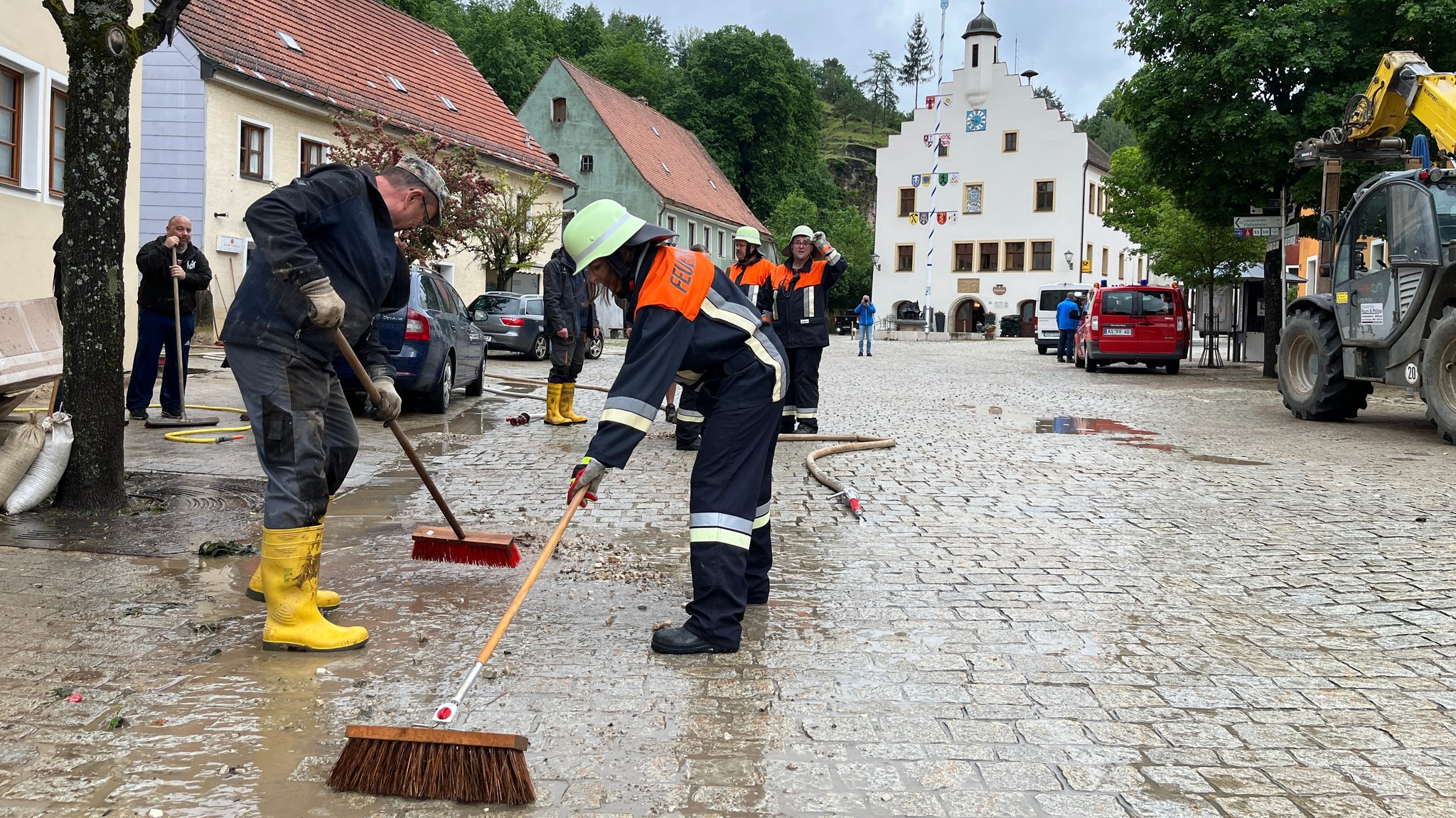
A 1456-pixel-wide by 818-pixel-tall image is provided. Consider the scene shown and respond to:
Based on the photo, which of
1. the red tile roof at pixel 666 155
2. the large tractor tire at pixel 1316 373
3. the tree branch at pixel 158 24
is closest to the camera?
the tree branch at pixel 158 24

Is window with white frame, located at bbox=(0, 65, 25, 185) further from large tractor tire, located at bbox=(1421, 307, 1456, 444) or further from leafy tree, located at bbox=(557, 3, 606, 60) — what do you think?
leafy tree, located at bbox=(557, 3, 606, 60)

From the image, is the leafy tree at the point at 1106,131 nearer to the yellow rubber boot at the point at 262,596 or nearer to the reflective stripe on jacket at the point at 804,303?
the reflective stripe on jacket at the point at 804,303

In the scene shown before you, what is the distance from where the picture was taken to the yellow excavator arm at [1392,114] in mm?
12594

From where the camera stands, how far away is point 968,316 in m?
65.0

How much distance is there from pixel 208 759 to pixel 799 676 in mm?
1979

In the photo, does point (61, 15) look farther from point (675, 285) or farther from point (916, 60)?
point (916, 60)

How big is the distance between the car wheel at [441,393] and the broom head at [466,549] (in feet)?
23.8

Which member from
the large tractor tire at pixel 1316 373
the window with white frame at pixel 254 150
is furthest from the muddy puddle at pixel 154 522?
the window with white frame at pixel 254 150

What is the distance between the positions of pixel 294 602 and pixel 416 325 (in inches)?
321

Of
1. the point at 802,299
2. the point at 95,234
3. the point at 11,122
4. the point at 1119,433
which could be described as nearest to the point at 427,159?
the point at 11,122

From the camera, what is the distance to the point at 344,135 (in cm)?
2486

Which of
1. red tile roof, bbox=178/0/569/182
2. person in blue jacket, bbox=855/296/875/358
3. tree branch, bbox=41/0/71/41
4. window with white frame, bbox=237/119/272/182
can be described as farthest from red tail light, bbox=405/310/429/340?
person in blue jacket, bbox=855/296/875/358

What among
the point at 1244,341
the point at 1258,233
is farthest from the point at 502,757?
the point at 1244,341

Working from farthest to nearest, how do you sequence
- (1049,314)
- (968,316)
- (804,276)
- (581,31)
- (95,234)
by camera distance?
(581,31), (968,316), (1049,314), (804,276), (95,234)
